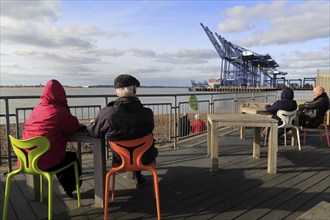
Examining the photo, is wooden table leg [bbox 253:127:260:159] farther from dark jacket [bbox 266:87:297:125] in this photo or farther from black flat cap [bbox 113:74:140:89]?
black flat cap [bbox 113:74:140:89]

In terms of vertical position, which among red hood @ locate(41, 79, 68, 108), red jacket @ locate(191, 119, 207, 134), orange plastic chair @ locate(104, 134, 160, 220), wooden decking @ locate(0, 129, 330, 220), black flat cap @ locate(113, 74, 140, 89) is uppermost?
black flat cap @ locate(113, 74, 140, 89)

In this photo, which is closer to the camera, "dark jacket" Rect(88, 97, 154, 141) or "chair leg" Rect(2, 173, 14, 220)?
"chair leg" Rect(2, 173, 14, 220)

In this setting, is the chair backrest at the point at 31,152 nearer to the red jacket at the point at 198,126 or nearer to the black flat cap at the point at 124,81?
the black flat cap at the point at 124,81

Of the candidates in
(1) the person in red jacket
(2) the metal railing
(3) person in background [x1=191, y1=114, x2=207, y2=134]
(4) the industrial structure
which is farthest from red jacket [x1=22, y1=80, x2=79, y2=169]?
(4) the industrial structure

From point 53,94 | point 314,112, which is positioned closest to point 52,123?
point 53,94

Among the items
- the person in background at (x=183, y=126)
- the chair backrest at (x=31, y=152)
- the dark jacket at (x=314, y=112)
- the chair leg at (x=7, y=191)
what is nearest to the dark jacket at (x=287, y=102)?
the dark jacket at (x=314, y=112)

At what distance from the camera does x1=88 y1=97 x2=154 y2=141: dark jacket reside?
2.60 m

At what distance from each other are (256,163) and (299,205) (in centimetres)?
163

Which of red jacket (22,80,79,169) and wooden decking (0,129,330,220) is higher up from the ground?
red jacket (22,80,79,169)

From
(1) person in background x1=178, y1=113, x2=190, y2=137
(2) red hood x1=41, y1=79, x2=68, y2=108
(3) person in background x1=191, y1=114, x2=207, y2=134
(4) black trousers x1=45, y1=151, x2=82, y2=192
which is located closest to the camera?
(2) red hood x1=41, y1=79, x2=68, y2=108

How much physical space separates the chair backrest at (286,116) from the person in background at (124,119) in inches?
136

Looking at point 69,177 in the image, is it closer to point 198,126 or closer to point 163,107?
point 163,107

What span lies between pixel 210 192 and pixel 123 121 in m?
1.45

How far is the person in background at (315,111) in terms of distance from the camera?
18.9ft
